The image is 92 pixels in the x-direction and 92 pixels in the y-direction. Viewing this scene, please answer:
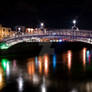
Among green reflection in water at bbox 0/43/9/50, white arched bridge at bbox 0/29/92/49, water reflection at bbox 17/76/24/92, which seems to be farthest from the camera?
green reflection in water at bbox 0/43/9/50

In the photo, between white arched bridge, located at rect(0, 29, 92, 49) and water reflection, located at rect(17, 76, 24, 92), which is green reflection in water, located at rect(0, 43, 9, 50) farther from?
water reflection, located at rect(17, 76, 24, 92)

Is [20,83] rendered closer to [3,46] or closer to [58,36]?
[58,36]

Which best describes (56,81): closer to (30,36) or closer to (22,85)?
(22,85)

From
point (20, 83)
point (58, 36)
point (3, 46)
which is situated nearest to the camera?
point (20, 83)

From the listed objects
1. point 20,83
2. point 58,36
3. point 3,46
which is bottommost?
point 20,83

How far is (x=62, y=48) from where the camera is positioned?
52.4 meters

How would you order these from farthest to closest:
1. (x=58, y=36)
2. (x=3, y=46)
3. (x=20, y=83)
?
(x=3, y=46), (x=58, y=36), (x=20, y=83)

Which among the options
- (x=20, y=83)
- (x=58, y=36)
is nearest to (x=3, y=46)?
(x=58, y=36)

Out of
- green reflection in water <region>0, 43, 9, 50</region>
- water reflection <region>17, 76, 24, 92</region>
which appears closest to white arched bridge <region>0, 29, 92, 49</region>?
green reflection in water <region>0, 43, 9, 50</region>

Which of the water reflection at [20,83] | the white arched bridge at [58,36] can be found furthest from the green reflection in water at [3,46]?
the water reflection at [20,83]

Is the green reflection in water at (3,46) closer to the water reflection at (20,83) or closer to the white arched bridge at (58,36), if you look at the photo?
the white arched bridge at (58,36)

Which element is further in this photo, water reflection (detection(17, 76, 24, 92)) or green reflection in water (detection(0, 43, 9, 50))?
green reflection in water (detection(0, 43, 9, 50))

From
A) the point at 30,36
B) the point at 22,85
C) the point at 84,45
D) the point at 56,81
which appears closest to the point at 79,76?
the point at 56,81

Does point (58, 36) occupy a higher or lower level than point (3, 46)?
higher
